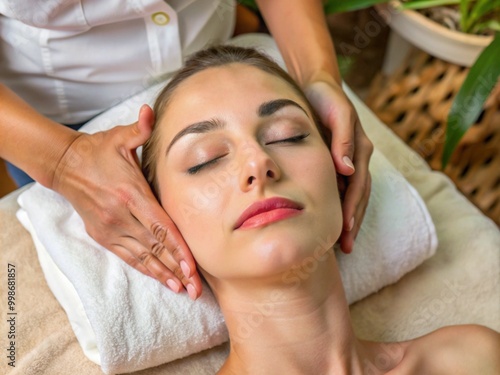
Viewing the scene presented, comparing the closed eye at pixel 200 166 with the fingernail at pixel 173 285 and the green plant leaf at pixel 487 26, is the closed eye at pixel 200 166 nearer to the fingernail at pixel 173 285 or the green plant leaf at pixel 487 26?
the fingernail at pixel 173 285

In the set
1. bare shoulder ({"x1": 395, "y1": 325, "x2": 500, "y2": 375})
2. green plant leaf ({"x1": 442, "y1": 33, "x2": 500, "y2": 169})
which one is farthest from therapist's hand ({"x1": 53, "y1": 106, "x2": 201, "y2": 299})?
green plant leaf ({"x1": 442, "y1": 33, "x2": 500, "y2": 169})

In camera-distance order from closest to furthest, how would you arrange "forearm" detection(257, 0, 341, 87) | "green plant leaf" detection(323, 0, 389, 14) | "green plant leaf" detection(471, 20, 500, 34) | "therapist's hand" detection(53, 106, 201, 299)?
"therapist's hand" detection(53, 106, 201, 299) → "forearm" detection(257, 0, 341, 87) → "green plant leaf" detection(323, 0, 389, 14) → "green plant leaf" detection(471, 20, 500, 34)

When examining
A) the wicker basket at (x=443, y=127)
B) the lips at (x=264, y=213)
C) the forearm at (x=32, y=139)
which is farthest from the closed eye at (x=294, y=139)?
the wicker basket at (x=443, y=127)

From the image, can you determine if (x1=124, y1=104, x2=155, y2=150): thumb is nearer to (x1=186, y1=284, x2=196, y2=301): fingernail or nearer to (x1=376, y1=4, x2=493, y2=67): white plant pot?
(x1=186, y1=284, x2=196, y2=301): fingernail

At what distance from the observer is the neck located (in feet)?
3.15

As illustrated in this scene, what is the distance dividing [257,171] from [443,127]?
3.25 feet

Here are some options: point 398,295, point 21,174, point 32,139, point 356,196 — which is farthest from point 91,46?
point 398,295

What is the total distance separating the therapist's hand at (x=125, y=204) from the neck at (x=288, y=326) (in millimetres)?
91

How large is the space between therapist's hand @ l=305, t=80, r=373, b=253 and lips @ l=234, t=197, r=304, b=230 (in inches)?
8.2

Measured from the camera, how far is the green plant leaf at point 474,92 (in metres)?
1.36

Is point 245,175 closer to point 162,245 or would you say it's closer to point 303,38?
point 162,245

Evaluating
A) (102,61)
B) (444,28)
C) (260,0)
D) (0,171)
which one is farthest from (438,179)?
(0,171)

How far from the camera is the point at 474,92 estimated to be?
138cm

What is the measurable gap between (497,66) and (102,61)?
0.87 meters
